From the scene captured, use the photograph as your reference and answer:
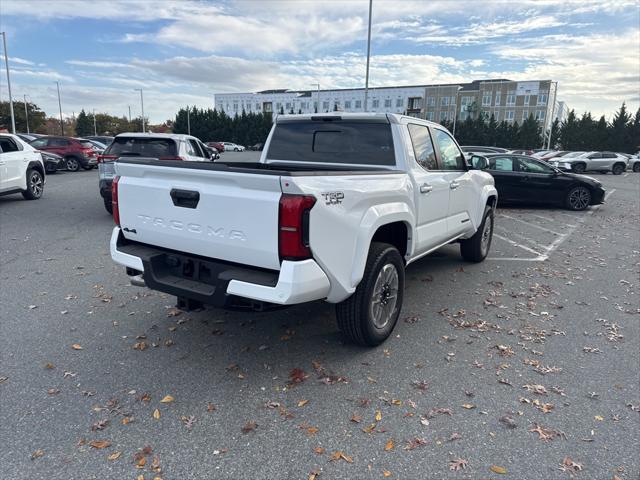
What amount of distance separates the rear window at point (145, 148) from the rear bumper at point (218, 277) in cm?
→ 615

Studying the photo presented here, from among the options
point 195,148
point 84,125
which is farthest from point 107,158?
point 84,125

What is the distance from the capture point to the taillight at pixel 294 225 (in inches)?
117

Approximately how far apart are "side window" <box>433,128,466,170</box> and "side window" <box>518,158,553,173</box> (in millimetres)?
8661

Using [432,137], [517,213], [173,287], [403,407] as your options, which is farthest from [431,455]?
[517,213]

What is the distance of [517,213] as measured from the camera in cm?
1317

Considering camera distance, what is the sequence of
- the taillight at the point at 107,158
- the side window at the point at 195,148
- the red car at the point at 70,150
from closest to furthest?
the taillight at the point at 107,158 < the side window at the point at 195,148 < the red car at the point at 70,150

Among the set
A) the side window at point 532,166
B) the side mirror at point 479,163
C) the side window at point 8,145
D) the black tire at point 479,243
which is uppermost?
the side mirror at point 479,163

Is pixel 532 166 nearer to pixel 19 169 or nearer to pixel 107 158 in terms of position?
pixel 107 158

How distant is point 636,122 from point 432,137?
77335 mm

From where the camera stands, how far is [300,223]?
298cm

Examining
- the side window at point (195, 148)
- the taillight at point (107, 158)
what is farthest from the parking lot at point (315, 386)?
the side window at point (195, 148)

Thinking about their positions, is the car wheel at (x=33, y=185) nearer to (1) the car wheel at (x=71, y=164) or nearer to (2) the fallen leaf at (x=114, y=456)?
(1) the car wheel at (x=71, y=164)

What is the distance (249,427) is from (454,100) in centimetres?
10703

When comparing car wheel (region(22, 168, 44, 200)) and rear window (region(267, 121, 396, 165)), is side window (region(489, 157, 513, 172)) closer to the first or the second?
rear window (region(267, 121, 396, 165))
